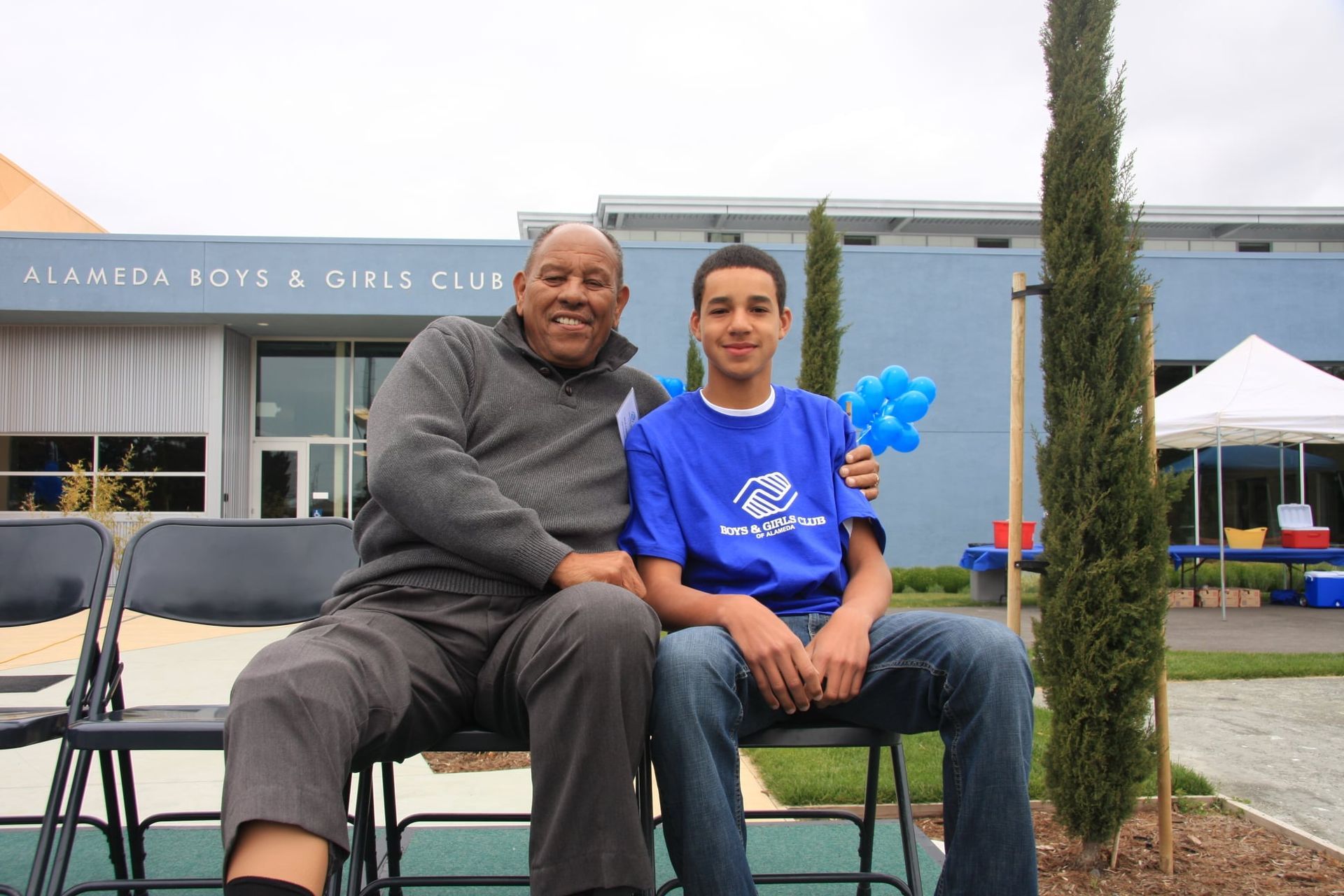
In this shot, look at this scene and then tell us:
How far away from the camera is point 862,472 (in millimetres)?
2248

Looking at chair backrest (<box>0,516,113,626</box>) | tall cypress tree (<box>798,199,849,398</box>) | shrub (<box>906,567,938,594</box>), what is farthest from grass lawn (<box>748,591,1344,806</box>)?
shrub (<box>906,567,938,594</box>)

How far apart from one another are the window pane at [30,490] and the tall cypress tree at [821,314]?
45.4 feet

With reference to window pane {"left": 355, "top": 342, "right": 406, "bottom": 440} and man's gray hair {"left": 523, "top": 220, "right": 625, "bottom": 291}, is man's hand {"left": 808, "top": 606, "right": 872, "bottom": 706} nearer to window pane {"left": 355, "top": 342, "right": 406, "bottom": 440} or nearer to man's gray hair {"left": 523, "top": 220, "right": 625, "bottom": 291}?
man's gray hair {"left": 523, "top": 220, "right": 625, "bottom": 291}

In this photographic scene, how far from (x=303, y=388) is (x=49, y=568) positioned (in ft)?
49.9

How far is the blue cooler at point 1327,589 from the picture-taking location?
38.1 ft

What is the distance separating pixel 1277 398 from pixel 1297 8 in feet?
28.0

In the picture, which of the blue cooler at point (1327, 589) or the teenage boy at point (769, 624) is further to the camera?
the blue cooler at point (1327, 589)

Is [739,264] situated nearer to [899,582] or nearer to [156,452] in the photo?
[899,582]

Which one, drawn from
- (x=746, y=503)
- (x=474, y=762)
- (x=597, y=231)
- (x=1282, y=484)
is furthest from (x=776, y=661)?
(x=1282, y=484)

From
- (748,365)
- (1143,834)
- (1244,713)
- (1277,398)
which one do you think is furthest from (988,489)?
(748,365)

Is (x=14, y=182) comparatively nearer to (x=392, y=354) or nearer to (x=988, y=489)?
(x=392, y=354)

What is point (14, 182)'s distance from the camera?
1925 centimetres

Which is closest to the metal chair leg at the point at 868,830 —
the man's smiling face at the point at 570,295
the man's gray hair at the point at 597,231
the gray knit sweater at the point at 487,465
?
the gray knit sweater at the point at 487,465

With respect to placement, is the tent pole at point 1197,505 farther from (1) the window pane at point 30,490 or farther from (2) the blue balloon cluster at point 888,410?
(1) the window pane at point 30,490
